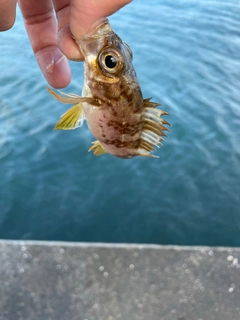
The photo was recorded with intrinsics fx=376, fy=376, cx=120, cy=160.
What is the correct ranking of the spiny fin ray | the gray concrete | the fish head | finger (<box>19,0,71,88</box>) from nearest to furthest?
the fish head
the spiny fin ray
finger (<box>19,0,71,88</box>)
the gray concrete

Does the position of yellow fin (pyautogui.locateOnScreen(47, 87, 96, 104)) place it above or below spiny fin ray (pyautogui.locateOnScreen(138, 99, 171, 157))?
above

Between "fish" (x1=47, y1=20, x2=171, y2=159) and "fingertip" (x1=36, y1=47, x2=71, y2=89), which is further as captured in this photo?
"fingertip" (x1=36, y1=47, x2=71, y2=89)

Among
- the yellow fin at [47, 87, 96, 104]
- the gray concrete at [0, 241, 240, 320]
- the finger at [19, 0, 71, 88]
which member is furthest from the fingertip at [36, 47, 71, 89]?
the gray concrete at [0, 241, 240, 320]

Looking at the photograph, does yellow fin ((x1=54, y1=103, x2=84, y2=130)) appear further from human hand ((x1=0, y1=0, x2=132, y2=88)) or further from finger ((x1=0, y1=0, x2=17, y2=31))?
finger ((x1=0, y1=0, x2=17, y2=31))

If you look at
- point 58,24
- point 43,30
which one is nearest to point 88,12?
point 58,24

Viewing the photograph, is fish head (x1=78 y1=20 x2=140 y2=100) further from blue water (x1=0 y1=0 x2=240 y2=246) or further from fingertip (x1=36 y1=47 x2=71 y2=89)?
blue water (x1=0 y1=0 x2=240 y2=246)

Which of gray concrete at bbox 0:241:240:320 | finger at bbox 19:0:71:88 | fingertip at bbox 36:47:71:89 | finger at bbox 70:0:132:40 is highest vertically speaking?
finger at bbox 70:0:132:40

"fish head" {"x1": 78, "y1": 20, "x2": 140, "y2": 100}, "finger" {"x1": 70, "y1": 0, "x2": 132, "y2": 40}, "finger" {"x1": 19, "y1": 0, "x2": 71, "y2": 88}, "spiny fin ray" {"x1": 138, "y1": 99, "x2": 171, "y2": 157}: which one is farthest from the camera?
"finger" {"x1": 19, "y1": 0, "x2": 71, "y2": 88}
